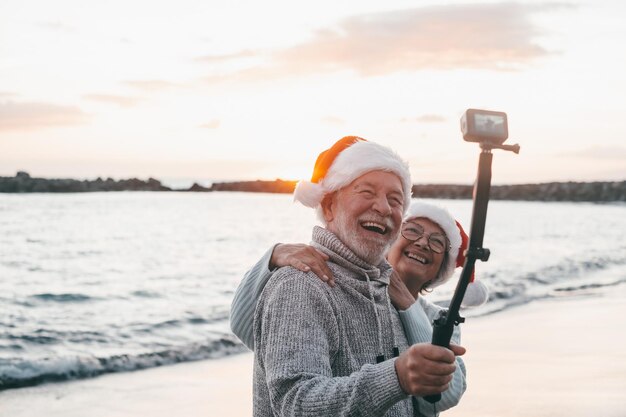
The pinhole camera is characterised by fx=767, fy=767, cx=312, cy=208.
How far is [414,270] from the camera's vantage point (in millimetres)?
3633

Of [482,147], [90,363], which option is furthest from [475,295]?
[90,363]

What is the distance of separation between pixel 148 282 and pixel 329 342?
13643 mm

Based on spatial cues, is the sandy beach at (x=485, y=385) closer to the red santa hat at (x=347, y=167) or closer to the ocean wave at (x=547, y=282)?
the ocean wave at (x=547, y=282)

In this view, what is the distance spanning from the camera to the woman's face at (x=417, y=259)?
3.64 meters

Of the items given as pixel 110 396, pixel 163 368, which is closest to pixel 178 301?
pixel 163 368

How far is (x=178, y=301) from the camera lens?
12.6m

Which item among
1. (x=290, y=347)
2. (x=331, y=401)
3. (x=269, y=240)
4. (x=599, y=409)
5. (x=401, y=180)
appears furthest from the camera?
(x=269, y=240)

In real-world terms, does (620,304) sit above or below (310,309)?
below

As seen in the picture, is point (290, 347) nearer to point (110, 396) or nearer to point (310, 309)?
point (310, 309)

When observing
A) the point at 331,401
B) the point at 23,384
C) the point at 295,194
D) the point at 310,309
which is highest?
the point at 295,194

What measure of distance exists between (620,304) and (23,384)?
848 cm

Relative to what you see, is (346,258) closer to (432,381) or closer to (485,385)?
(432,381)

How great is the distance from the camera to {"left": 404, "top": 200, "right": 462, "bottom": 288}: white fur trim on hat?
3771 mm

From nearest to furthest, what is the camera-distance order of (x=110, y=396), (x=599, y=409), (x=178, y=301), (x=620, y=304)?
(x=599, y=409), (x=110, y=396), (x=620, y=304), (x=178, y=301)
